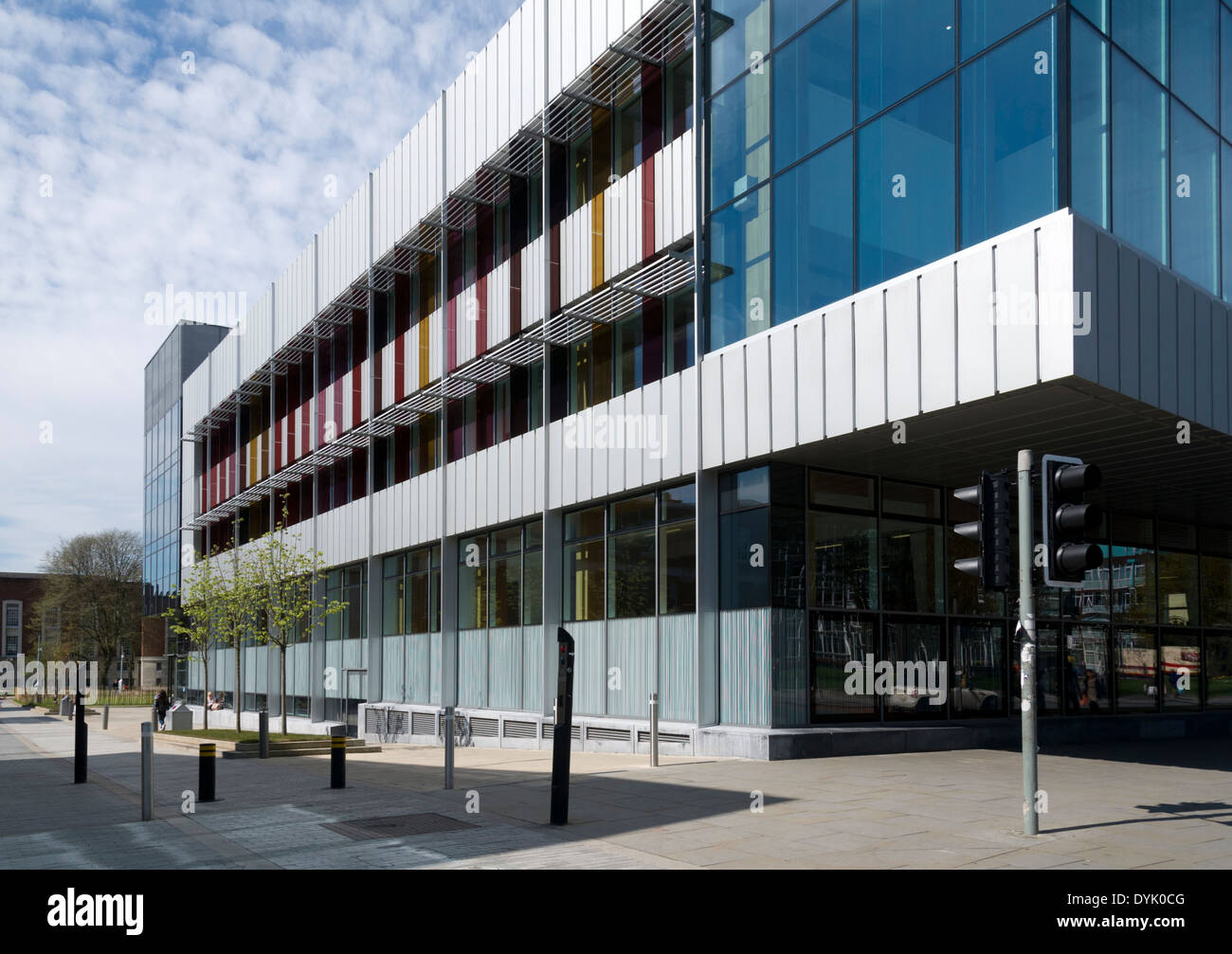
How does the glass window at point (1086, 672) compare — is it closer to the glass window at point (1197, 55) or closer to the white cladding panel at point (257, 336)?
the glass window at point (1197, 55)

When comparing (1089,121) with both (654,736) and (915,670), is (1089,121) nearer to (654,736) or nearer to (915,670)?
(915,670)

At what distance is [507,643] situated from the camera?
2598 centimetres

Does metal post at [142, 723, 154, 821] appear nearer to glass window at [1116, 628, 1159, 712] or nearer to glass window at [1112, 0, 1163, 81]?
glass window at [1112, 0, 1163, 81]

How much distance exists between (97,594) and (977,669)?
240ft

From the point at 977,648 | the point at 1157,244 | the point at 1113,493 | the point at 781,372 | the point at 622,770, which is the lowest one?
the point at 622,770

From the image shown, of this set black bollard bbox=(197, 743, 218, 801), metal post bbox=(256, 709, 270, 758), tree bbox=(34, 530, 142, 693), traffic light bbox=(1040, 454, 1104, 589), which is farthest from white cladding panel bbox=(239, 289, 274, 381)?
tree bbox=(34, 530, 142, 693)

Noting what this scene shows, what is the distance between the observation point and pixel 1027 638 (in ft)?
31.9

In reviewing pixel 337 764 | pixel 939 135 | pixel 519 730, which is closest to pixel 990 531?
pixel 939 135

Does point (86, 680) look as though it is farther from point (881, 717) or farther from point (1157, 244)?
point (1157, 244)

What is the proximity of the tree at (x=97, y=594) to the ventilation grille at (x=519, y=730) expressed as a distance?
62.8 m

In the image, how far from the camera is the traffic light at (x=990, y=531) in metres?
9.95

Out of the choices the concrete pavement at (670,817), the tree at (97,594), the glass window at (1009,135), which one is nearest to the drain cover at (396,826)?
the concrete pavement at (670,817)
